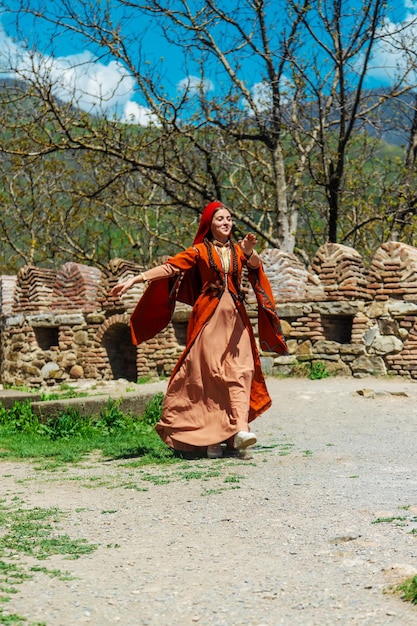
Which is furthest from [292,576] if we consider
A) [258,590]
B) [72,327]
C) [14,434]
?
[72,327]

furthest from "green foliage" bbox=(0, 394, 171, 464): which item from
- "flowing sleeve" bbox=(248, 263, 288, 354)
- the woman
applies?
"flowing sleeve" bbox=(248, 263, 288, 354)

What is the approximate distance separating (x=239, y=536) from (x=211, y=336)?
2.63 metres

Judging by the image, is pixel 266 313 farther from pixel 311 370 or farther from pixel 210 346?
pixel 311 370

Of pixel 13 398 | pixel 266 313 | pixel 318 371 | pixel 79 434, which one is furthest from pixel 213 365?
pixel 318 371

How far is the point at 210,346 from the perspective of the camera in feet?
21.0

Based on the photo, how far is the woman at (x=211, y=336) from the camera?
629cm

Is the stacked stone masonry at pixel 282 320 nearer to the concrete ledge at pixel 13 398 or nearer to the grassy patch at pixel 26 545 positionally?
the concrete ledge at pixel 13 398

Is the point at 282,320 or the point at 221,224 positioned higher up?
the point at 221,224

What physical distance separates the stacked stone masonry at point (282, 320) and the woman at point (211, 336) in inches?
189

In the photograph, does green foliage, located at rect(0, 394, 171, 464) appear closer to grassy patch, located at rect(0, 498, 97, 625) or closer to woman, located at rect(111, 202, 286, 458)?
woman, located at rect(111, 202, 286, 458)

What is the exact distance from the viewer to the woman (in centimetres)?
629

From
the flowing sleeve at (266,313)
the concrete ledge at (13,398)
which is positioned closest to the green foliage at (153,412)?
the concrete ledge at (13,398)

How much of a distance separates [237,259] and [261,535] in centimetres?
307

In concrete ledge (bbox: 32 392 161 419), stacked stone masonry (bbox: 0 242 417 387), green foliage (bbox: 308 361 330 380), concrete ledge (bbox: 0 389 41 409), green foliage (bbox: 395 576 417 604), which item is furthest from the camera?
green foliage (bbox: 308 361 330 380)
